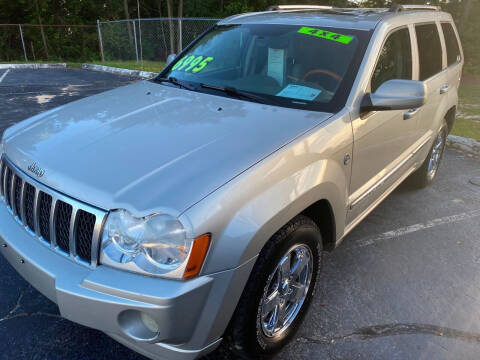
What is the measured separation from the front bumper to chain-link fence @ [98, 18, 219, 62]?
14.9 meters

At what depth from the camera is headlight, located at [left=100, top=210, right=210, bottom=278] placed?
1.63 metres

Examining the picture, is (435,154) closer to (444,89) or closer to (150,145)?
(444,89)

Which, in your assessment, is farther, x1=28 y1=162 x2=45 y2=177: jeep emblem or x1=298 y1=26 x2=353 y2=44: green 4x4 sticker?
x1=298 y1=26 x2=353 y2=44: green 4x4 sticker

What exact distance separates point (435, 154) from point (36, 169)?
421 cm

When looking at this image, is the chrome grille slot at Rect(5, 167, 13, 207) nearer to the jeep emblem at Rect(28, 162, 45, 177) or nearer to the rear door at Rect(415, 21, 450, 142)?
the jeep emblem at Rect(28, 162, 45, 177)

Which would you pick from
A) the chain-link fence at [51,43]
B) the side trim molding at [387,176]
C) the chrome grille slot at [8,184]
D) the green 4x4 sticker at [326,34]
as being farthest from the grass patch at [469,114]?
the chain-link fence at [51,43]

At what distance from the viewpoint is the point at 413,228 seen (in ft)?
12.2

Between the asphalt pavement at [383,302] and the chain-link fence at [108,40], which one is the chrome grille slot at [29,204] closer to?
the asphalt pavement at [383,302]

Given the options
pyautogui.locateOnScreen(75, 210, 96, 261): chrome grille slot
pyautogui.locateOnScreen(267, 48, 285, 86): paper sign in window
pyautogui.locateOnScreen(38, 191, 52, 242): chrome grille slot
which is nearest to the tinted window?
pyautogui.locateOnScreen(267, 48, 285, 86): paper sign in window

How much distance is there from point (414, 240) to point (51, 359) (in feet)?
9.52

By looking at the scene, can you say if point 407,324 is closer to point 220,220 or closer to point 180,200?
point 220,220

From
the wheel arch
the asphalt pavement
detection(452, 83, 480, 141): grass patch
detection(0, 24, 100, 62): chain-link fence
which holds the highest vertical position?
the wheel arch

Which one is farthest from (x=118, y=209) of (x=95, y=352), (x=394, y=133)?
(x=394, y=133)

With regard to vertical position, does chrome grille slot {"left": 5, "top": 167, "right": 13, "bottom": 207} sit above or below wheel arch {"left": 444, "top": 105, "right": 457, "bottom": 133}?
above
